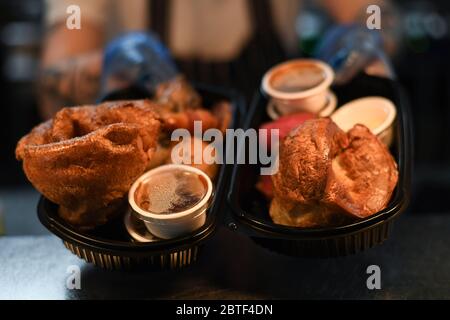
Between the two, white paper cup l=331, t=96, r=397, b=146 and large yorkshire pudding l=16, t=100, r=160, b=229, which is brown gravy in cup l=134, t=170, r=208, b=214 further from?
white paper cup l=331, t=96, r=397, b=146

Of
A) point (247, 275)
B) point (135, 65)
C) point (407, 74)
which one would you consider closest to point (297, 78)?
point (135, 65)

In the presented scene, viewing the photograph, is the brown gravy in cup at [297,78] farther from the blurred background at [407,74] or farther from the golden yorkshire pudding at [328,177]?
the blurred background at [407,74]

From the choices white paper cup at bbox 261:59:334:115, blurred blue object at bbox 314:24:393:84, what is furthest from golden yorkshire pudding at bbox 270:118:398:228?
blurred blue object at bbox 314:24:393:84

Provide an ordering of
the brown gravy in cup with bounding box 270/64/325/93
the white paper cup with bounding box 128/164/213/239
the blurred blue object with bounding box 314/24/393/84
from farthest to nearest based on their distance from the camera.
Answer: the blurred blue object with bounding box 314/24/393/84 < the brown gravy in cup with bounding box 270/64/325/93 < the white paper cup with bounding box 128/164/213/239

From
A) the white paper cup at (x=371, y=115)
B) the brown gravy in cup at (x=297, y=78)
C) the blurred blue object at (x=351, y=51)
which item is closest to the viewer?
the white paper cup at (x=371, y=115)

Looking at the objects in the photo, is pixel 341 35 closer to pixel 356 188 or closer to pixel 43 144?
pixel 356 188

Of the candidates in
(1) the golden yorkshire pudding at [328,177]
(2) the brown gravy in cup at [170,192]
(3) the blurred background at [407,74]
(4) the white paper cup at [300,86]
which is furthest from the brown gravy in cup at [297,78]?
(3) the blurred background at [407,74]

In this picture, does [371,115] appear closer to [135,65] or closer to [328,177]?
[328,177]
